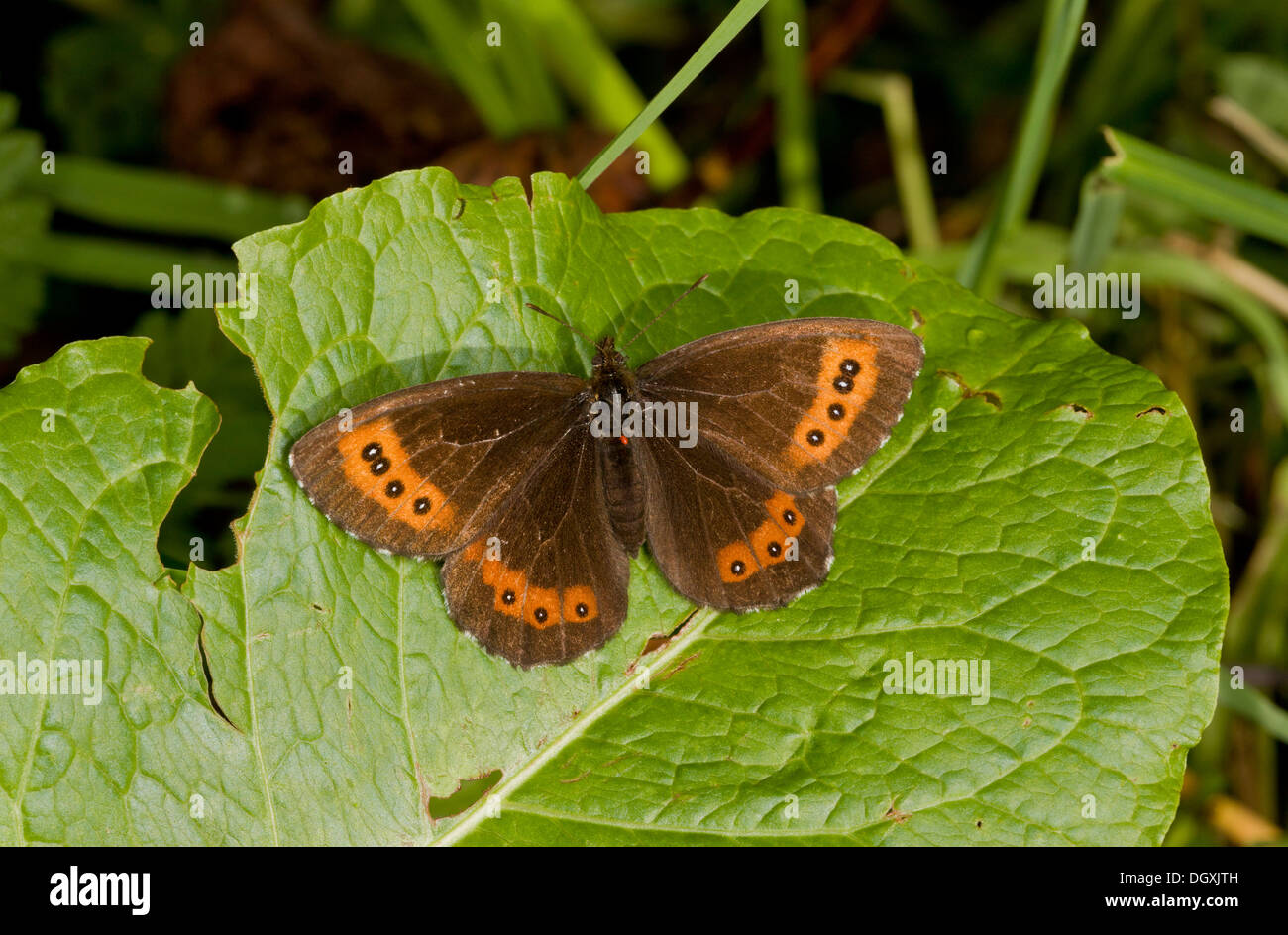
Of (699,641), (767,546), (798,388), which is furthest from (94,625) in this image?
(798,388)

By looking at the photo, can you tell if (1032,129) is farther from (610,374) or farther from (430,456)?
(430,456)

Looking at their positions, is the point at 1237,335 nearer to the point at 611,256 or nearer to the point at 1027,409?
the point at 1027,409

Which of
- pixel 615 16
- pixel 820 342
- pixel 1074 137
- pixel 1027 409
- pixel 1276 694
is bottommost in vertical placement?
pixel 1276 694

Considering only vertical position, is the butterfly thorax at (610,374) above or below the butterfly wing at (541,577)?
above

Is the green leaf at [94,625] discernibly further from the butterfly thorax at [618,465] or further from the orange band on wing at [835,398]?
the orange band on wing at [835,398]

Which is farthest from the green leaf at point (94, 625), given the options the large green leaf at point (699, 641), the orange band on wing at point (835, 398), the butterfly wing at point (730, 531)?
the orange band on wing at point (835, 398)

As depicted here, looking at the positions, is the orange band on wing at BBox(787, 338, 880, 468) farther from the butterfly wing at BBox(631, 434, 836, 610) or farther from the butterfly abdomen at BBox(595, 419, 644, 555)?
the butterfly abdomen at BBox(595, 419, 644, 555)
